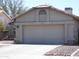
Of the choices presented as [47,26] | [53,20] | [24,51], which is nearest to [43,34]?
[47,26]

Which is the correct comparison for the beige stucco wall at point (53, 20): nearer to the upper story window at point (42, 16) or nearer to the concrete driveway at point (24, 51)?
the upper story window at point (42, 16)

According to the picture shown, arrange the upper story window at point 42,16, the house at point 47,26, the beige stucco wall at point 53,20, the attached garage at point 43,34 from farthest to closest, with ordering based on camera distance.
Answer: the upper story window at point 42,16, the attached garage at point 43,34, the house at point 47,26, the beige stucco wall at point 53,20

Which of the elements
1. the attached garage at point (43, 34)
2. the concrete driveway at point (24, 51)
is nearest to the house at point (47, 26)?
the attached garage at point (43, 34)

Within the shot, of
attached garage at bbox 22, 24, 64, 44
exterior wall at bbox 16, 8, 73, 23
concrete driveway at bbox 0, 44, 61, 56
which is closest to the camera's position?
concrete driveway at bbox 0, 44, 61, 56

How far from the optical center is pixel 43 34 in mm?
35219

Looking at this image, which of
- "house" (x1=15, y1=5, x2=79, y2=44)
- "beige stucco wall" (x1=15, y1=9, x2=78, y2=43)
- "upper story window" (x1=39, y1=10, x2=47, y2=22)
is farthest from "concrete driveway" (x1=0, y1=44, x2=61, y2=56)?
"upper story window" (x1=39, y1=10, x2=47, y2=22)

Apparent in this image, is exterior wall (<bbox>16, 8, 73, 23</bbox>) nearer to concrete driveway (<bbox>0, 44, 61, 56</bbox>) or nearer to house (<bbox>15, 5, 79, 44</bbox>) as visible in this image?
house (<bbox>15, 5, 79, 44</bbox>)

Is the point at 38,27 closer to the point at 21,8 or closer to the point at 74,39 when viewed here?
the point at 74,39

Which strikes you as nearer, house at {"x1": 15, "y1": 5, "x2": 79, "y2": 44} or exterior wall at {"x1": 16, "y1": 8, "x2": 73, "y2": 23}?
house at {"x1": 15, "y1": 5, "x2": 79, "y2": 44}

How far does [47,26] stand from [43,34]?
111 centimetres

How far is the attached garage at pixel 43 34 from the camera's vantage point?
3450cm

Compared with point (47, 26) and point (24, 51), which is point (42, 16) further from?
point (24, 51)

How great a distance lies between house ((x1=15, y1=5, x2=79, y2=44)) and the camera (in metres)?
33.8

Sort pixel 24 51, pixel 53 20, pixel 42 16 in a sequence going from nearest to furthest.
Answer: pixel 24 51
pixel 53 20
pixel 42 16
